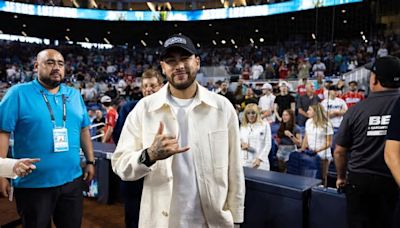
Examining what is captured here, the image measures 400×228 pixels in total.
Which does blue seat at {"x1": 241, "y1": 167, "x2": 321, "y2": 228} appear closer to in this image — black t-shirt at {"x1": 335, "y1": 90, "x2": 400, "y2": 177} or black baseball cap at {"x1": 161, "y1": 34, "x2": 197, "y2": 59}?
black t-shirt at {"x1": 335, "y1": 90, "x2": 400, "y2": 177}

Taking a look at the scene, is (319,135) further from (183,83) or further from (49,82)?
(49,82)

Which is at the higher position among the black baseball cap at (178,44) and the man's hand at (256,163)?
the black baseball cap at (178,44)

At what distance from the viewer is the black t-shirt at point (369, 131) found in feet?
5.03

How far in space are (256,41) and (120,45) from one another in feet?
27.2

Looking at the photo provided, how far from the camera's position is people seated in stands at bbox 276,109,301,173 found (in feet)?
11.0

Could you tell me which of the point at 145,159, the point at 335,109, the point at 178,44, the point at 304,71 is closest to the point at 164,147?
the point at 145,159

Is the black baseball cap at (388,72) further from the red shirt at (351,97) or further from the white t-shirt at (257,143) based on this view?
the red shirt at (351,97)

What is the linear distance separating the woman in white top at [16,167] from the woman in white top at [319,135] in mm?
2041

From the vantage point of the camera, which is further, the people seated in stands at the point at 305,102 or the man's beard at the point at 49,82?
the people seated in stands at the point at 305,102

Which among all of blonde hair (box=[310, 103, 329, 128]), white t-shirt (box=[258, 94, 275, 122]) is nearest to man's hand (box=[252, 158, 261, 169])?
blonde hair (box=[310, 103, 329, 128])

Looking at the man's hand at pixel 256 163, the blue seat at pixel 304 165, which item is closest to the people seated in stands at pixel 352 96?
the blue seat at pixel 304 165

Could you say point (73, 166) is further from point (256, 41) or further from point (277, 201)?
point (256, 41)

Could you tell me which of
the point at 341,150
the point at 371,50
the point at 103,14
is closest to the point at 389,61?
the point at 341,150

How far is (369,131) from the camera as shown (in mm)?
1566
